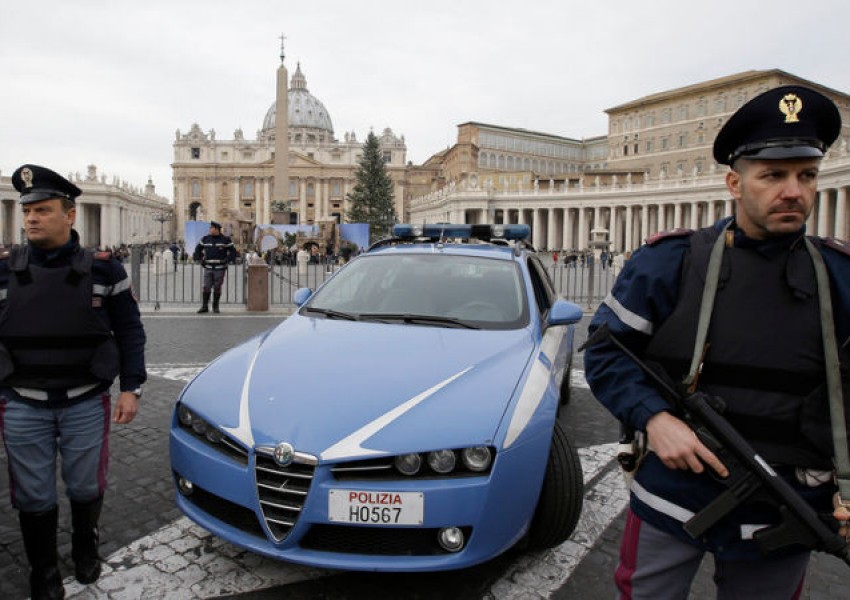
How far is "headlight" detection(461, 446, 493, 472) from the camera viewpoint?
8.42 feet

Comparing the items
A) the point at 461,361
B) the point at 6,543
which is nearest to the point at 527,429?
the point at 461,361

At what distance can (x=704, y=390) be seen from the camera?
73.2 inches

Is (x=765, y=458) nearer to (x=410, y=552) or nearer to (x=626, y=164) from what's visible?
(x=410, y=552)

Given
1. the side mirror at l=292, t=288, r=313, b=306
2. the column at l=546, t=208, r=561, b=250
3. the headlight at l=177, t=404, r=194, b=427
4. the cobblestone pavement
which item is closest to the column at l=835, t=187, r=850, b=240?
the column at l=546, t=208, r=561, b=250

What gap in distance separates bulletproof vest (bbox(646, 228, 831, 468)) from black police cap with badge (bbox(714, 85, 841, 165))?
0.27m

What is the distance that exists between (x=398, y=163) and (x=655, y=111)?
4669 cm

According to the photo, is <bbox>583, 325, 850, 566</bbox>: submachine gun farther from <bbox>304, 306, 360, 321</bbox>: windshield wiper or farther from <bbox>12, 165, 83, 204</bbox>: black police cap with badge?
<bbox>12, 165, 83, 204</bbox>: black police cap with badge

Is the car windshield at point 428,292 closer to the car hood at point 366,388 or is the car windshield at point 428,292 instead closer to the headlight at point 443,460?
the car hood at point 366,388

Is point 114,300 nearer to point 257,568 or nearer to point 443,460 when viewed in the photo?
point 257,568

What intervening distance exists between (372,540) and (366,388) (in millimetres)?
665

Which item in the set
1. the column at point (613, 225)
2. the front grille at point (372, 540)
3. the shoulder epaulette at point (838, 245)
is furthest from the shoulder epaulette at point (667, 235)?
the column at point (613, 225)

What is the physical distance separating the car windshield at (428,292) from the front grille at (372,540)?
4.93 ft

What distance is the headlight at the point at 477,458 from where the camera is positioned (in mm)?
2566

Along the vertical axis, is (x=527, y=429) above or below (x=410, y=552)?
above
